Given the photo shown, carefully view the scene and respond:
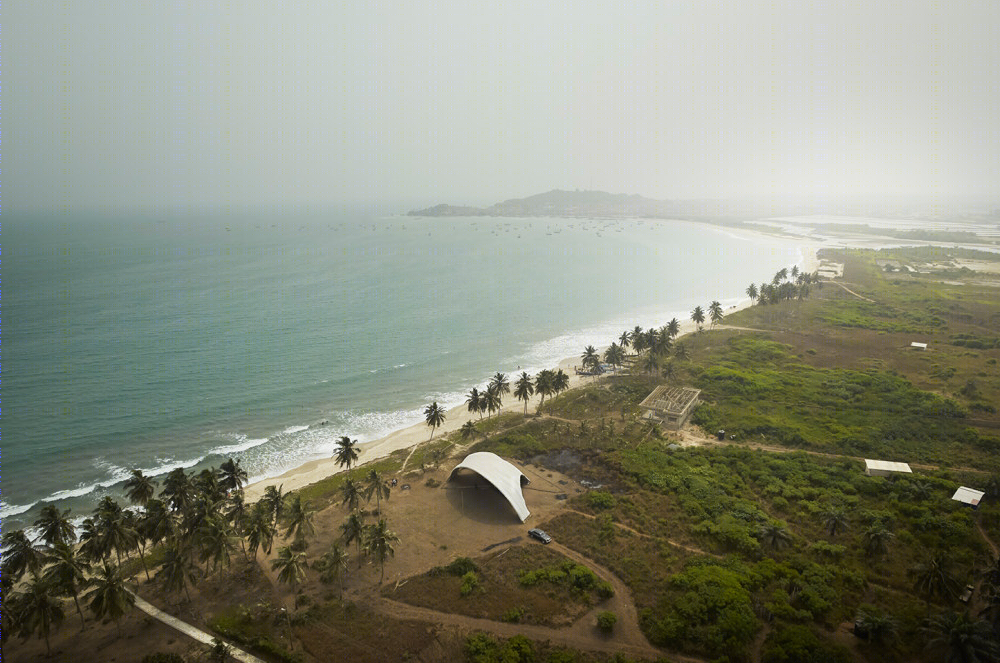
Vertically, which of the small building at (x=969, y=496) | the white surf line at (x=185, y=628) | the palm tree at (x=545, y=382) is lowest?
the white surf line at (x=185, y=628)

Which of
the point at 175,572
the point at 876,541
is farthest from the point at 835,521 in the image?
the point at 175,572

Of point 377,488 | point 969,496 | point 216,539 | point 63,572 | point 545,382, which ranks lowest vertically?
point 969,496

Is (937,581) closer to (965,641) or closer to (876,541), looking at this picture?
(876,541)

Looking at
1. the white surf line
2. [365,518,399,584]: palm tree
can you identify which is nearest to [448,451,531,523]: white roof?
[365,518,399,584]: palm tree

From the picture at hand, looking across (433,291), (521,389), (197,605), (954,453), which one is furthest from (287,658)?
(433,291)

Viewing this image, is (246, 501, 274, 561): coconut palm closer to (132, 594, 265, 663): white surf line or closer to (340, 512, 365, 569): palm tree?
(340, 512, 365, 569): palm tree

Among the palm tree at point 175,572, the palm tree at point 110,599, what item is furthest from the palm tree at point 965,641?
the palm tree at point 110,599

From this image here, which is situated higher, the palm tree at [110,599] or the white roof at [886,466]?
the white roof at [886,466]

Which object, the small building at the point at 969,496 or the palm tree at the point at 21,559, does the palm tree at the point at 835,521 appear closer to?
the small building at the point at 969,496

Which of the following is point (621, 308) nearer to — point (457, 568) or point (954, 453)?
point (954, 453)
